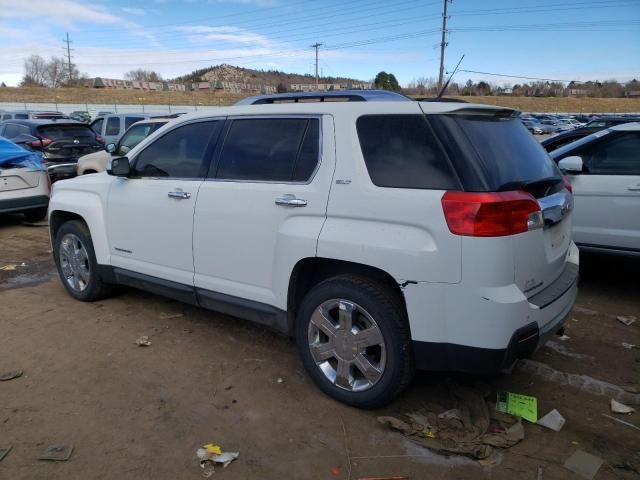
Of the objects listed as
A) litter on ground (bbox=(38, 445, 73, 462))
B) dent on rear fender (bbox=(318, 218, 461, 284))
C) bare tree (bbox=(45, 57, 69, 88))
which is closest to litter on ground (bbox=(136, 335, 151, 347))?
litter on ground (bbox=(38, 445, 73, 462))

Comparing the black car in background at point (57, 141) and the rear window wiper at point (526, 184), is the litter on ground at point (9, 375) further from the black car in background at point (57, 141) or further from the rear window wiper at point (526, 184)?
the black car in background at point (57, 141)

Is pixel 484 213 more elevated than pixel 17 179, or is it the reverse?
pixel 484 213

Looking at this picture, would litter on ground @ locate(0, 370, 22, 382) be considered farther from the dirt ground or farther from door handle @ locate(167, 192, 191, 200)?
door handle @ locate(167, 192, 191, 200)

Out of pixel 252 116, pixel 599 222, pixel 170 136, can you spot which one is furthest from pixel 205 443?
pixel 599 222

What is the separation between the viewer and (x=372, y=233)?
294cm

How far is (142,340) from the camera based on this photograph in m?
4.23

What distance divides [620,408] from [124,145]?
33.3ft

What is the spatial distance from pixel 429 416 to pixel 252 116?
7.70 ft

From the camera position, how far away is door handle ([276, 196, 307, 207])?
10.7 ft

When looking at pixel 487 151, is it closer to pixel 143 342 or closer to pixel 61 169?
pixel 143 342

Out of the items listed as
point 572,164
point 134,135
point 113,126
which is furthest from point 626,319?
point 113,126

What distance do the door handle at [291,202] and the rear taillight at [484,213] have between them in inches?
36.6

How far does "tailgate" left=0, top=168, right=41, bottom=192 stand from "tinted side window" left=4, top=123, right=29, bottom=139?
17.5ft

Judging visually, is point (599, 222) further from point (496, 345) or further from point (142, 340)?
point (142, 340)
